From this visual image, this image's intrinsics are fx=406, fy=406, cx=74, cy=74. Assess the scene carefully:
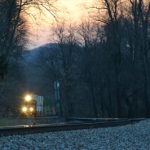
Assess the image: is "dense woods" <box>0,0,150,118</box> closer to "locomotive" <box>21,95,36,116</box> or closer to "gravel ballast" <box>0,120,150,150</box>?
"locomotive" <box>21,95,36,116</box>

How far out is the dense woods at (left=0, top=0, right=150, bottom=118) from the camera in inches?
1955

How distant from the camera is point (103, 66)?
6034cm

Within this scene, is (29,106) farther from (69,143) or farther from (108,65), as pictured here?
(108,65)

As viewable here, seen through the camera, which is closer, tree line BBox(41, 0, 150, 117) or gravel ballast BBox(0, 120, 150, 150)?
gravel ballast BBox(0, 120, 150, 150)

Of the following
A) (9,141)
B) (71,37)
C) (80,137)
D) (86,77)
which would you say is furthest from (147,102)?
(9,141)

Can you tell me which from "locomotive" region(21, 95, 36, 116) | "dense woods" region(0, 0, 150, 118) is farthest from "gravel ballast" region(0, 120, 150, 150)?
"dense woods" region(0, 0, 150, 118)

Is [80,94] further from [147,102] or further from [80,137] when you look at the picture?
[80,137]


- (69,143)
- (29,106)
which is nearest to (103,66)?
(29,106)

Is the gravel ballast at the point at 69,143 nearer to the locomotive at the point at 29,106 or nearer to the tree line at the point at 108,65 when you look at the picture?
the locomotive at the point at 29,106

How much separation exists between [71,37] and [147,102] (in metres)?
24.8

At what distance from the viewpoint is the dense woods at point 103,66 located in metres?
49.7

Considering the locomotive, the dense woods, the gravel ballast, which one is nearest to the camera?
the gravel ballast

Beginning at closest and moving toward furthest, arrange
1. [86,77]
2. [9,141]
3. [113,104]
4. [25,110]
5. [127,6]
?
[9,141] < [25,110] < [127,6] < [113,104] < [86,77]

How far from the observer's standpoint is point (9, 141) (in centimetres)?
1485
